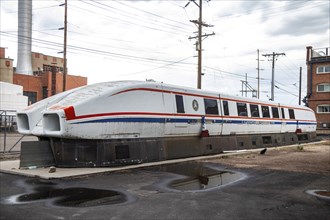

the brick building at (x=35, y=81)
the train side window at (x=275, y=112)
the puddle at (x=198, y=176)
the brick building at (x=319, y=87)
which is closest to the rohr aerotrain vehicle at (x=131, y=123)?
the puddle at (x=198, y=176)

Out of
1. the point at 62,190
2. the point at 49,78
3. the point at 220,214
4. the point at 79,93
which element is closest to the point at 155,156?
the point at 79,93

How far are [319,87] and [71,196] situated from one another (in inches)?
1943

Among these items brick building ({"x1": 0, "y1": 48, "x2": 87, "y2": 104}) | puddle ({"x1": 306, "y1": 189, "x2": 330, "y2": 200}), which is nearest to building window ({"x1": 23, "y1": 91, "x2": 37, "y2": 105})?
brick building ({"x1": 0, "y1": 48, "x2": 87, "y2": 104})

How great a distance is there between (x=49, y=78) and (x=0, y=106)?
49.2 feet

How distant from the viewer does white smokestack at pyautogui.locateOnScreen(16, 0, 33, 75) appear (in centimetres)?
5947

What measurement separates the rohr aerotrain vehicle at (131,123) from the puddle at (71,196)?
3173mm

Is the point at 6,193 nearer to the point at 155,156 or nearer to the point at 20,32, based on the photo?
the point at 155,156

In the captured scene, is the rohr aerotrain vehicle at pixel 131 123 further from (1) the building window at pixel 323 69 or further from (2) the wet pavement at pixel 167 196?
(1) the building window at pixel 323 69

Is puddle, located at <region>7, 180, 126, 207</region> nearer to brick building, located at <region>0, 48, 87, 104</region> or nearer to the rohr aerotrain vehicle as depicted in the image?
the rohr aerotrain vehicle

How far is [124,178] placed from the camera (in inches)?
439

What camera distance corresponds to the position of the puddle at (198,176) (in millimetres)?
10132

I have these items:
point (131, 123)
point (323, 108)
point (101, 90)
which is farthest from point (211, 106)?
point (323, 108)

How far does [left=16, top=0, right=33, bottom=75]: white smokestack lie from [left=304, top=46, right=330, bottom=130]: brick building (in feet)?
141

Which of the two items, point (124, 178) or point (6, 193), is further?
point (124, 178)
